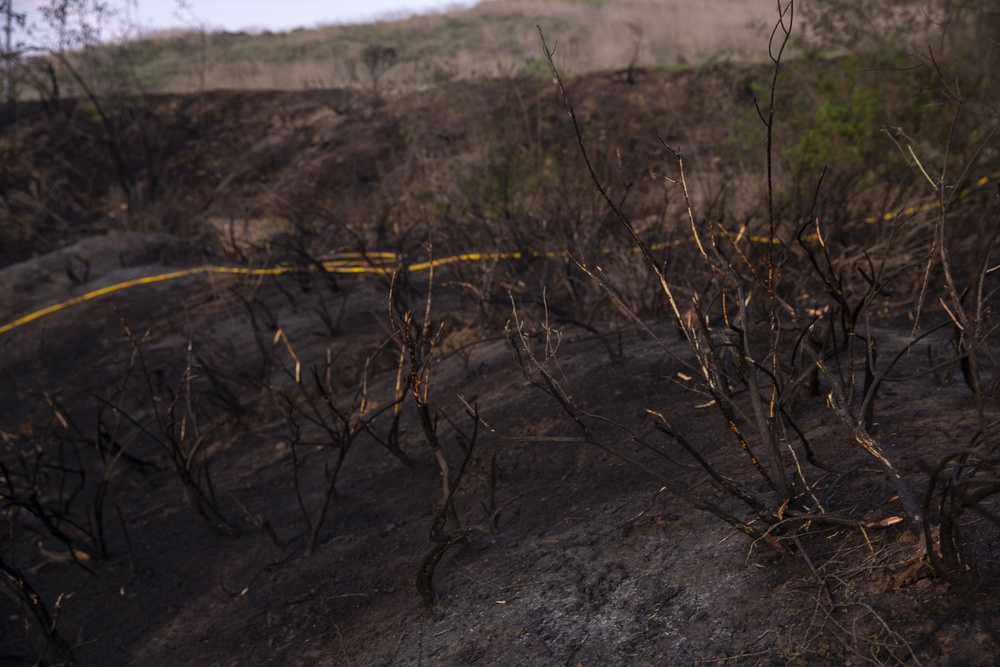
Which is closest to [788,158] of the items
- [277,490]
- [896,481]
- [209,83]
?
[277,490]

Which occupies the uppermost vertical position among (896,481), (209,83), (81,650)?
(209,83)

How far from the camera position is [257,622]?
2936mm

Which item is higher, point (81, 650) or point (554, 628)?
point (554, 628)

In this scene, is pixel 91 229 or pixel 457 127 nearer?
pixel 457 127

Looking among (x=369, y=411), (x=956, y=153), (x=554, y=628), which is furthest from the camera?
(x=956, y=153)

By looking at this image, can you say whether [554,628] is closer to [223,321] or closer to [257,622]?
[257,622]

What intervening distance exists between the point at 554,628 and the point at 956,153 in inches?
268

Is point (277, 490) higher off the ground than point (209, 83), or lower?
lower

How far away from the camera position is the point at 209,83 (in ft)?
77.9

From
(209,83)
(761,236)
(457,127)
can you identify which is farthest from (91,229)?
(761,236)

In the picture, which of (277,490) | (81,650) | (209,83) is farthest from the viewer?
(209,83)

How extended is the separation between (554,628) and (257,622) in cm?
110

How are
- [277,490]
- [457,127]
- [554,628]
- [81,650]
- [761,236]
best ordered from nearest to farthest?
[554,628] < [81,650] < [277,490] < [761,236] < [457,127]

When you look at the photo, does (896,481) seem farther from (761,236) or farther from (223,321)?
(223,321)
